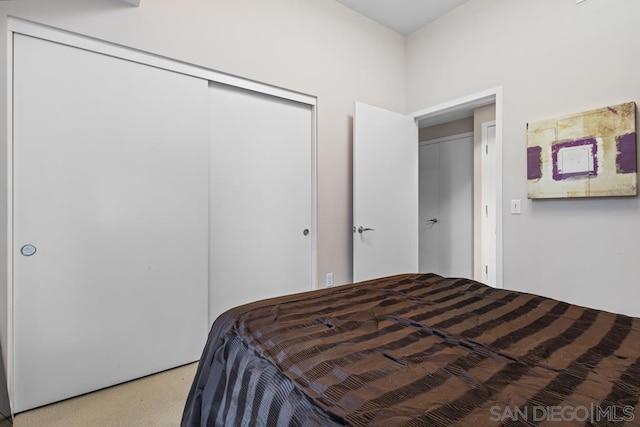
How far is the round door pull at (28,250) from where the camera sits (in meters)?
1.64

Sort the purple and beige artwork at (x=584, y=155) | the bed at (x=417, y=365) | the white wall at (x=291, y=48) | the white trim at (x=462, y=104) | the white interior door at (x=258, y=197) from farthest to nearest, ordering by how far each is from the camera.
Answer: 1. the white trim at (x=462, y=104)
2. the white interior door at (x=258, y=197)
3. the purple and beige artwork at (x=584, y=155)
4. the white wall at (x=291, y=48)
5. the bed at (x=417, y=365)

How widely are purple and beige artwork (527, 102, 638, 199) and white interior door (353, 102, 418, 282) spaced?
110 centimetres

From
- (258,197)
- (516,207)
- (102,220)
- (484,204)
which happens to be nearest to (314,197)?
(258,197)

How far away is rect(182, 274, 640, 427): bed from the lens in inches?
25.2

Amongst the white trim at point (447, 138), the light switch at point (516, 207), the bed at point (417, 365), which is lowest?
the bed at point (417, 365)

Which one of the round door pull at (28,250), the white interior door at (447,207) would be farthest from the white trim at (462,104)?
the round door pull at (28,250)

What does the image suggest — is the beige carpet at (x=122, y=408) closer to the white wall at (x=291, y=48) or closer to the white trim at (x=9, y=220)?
the white trim at (x=9, y=220)

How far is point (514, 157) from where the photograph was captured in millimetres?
2496

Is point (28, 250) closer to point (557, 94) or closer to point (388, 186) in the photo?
point (388, 186)

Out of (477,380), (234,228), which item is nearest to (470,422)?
(477,380)

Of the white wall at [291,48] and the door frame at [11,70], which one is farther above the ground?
the white wall at [291,48]

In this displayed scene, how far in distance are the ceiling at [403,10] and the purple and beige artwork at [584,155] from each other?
146cm

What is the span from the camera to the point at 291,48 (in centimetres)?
258

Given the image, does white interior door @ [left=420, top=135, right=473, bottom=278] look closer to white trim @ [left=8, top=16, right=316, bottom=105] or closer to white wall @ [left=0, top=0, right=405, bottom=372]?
white wall @ [left=0, top=0, right=405, bottom=372]
